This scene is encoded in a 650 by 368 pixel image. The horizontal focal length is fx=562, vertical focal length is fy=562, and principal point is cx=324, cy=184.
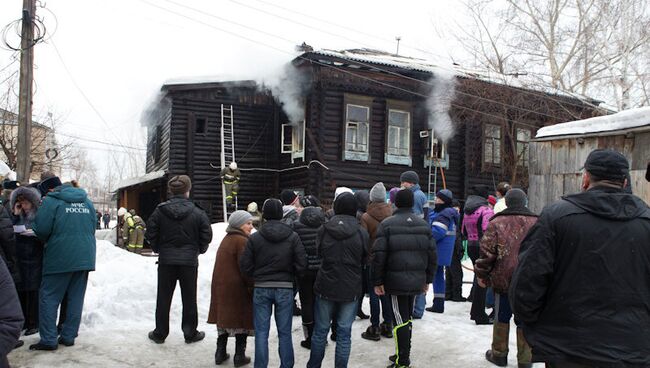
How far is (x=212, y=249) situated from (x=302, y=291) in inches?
263

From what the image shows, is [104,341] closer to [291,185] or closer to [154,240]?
A: [154,240]

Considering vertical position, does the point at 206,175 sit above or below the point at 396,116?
below

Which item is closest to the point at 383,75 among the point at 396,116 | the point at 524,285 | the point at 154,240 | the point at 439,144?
the point at 396,116

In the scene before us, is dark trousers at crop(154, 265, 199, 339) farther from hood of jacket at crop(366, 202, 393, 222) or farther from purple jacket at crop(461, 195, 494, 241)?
purple jacket at crop(461, 195, 494, 241)

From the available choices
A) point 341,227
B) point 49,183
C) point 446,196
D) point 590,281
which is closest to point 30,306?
point 49,183

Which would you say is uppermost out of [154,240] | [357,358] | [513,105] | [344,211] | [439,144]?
[513,105]

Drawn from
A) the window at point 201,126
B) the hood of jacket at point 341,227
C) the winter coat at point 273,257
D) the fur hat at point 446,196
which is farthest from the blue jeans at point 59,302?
the window at point 201,126

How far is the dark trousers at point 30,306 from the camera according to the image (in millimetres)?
6530

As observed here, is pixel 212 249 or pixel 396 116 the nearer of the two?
pixel 212 249

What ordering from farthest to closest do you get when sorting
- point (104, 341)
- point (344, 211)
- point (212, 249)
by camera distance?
1. point (212, 249)
2. point (104, 341)
3. point (344, 211)

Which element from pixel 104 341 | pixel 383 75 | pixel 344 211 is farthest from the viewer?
pixel 383 75

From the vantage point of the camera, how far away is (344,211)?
5719mm

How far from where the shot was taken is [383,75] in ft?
63.0

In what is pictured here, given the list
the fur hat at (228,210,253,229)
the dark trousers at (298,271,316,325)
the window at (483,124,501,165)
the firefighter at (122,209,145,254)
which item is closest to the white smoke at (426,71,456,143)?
the window at (483,124,501,165)
